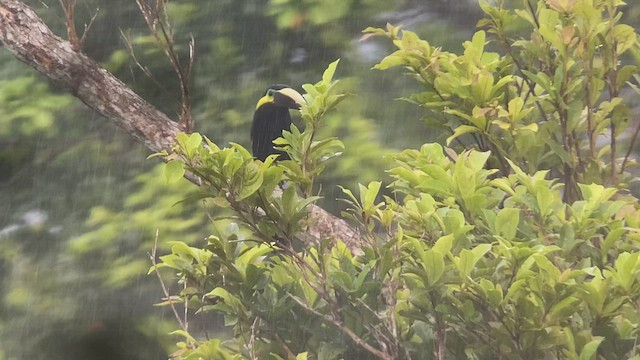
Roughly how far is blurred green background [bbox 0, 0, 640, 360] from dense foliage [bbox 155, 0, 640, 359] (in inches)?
76.0

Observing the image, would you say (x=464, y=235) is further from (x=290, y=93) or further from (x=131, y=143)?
(x=131, y=143)

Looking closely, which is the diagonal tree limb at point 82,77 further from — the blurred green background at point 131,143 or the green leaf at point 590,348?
the green leaf at point 590,348

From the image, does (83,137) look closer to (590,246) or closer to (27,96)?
(27,96)

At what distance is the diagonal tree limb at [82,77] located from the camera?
3.06 metres

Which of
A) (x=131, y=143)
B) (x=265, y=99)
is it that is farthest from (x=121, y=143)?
(x=265, y=99)

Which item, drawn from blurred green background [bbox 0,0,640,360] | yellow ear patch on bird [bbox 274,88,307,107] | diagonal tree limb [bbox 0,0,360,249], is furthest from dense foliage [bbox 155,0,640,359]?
blurred green background [bbox 0,0,640,360]

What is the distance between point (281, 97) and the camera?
3988mm

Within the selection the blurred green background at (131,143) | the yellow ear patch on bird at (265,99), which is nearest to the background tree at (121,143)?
the blurred green background at (131,143)

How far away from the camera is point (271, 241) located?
1877 mm

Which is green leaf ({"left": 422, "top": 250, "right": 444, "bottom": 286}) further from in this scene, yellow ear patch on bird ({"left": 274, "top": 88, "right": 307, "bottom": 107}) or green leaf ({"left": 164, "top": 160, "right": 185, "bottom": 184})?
yellow ear patch on bird ({"left": 274, "top": 88, "right": 307, "bottom": 107})

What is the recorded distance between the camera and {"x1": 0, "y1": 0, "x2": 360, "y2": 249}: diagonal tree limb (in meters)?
3.06

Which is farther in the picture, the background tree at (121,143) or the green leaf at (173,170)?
the background tree at (121,143)

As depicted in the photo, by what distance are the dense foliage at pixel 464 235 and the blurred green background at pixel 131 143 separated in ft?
6.33

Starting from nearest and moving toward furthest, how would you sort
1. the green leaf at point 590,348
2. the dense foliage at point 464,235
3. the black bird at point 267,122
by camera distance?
1. the green leaf at point 590,348
2. the dense foliage at point 464,235
3. the black bird at point 267,122
